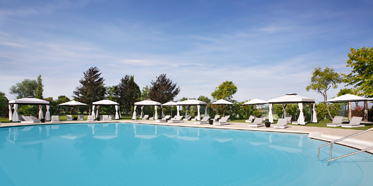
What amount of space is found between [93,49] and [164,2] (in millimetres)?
8354

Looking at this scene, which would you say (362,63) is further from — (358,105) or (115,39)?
(115,39)

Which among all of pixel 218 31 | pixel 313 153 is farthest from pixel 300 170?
pixel 218 31

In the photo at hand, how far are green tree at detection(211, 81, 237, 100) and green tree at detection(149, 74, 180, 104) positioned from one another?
720cm

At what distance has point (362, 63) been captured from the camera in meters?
15.9

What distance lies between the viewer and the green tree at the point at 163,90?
1115 inches

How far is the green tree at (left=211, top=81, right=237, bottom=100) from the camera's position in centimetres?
3145

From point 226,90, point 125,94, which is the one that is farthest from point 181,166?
point 226,90

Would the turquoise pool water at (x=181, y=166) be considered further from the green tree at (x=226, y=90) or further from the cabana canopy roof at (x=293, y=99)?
the green tree at (x=226, y=90)

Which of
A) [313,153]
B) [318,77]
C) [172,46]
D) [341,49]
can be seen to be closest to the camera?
[313,153]

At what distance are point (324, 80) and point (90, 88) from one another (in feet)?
108

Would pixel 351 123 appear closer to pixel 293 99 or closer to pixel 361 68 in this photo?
pixel 293 99

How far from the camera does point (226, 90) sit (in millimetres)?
31734

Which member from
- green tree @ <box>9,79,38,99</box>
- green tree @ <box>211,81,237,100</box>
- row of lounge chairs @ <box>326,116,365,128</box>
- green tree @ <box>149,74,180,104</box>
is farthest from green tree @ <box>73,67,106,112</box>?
green tree @ <box>9,79,38,99</box>

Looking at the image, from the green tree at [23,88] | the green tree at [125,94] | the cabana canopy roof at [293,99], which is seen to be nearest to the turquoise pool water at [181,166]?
the cabana canopy roof at [293,99]
